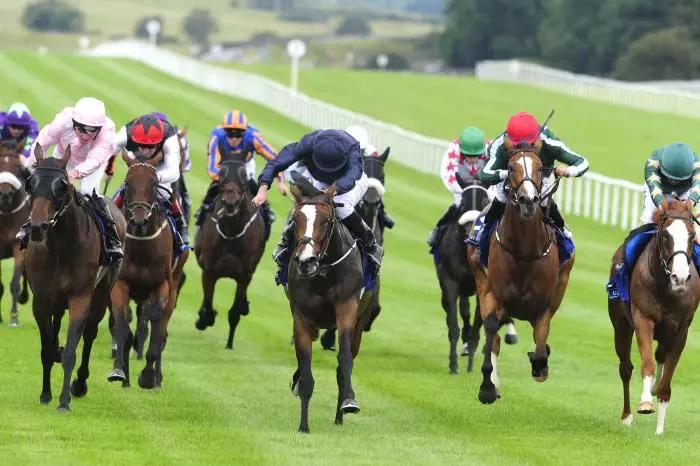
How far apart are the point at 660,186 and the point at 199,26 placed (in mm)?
166038

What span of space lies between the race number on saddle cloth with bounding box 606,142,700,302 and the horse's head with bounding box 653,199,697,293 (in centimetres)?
51

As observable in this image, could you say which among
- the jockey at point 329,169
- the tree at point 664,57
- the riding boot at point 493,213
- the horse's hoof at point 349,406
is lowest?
the tree at point 664,57

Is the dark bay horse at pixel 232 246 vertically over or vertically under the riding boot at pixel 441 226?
under

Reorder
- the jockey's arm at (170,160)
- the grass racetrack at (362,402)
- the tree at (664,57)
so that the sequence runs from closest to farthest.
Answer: the grass racetrack at (362,402)
the jockey's arm at (170,160)
the tree at (664,57)

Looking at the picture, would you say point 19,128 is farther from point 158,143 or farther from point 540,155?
point 540,155

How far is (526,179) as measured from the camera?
530 inches

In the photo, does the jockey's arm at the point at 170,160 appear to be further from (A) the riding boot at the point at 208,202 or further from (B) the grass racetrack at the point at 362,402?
(A) the riding boot at the point at 208,202

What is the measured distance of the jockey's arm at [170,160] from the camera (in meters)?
15.0

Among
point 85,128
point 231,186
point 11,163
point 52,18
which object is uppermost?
point 85,128

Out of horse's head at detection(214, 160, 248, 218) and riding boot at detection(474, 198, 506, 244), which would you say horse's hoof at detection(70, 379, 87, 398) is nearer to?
riding boot at detection(474, 198, 506, 244)

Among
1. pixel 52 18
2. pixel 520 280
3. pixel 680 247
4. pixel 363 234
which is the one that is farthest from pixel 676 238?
pixel 52 18

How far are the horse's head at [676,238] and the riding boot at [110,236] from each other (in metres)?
4.20

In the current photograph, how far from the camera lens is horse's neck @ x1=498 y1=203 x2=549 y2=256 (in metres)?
14.1

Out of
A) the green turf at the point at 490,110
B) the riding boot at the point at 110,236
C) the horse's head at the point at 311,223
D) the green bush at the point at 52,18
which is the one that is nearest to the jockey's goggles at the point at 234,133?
the riding boot at the point at 110,236
